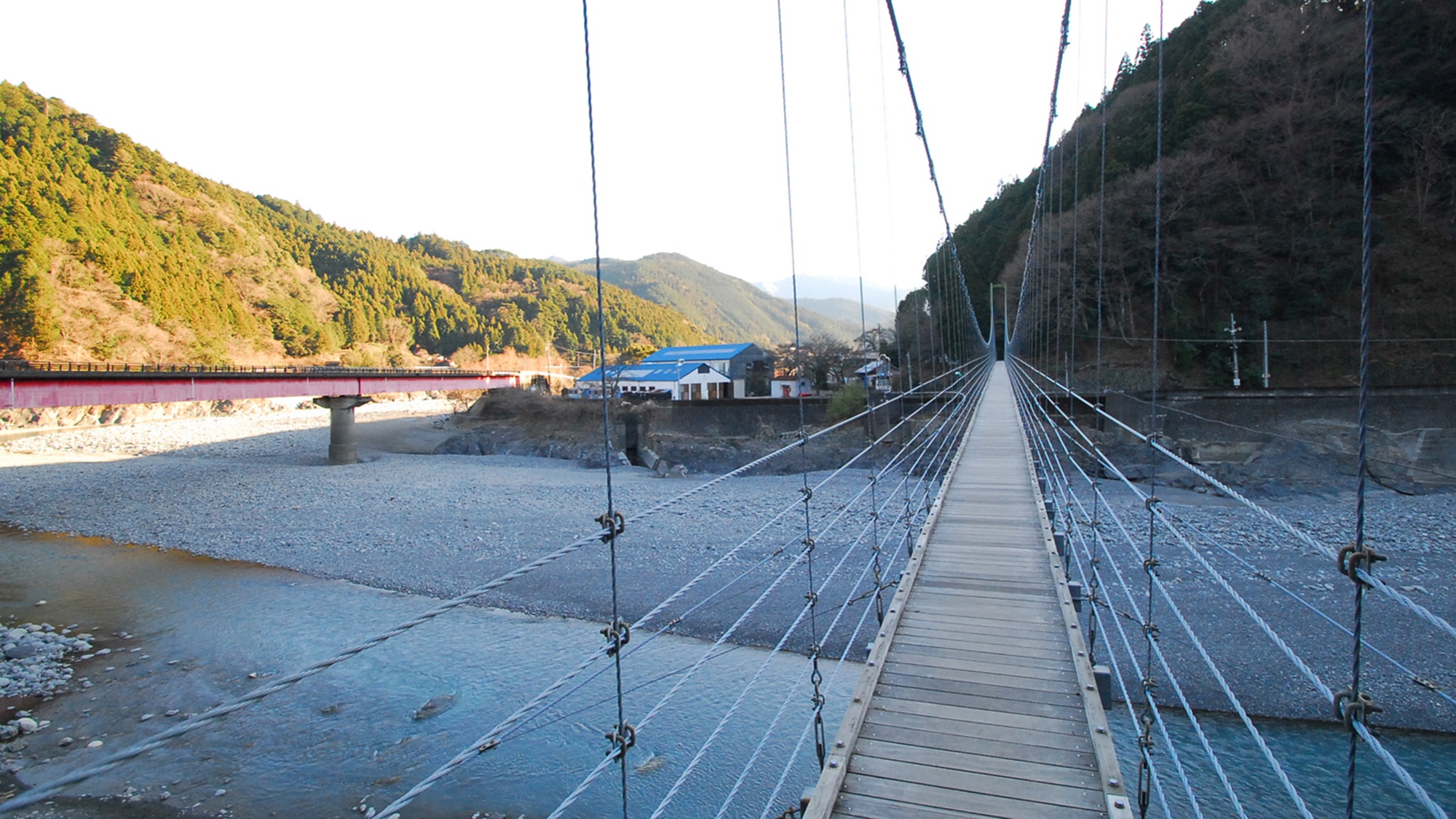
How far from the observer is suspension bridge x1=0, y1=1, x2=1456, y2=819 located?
4.61 feet

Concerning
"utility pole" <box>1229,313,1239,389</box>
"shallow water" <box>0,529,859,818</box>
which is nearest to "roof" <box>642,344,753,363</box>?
"utility pole" <box>1229,313,1239,389</box>

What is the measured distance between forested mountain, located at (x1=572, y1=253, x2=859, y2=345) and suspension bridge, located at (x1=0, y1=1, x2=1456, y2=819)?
6232 centimetres

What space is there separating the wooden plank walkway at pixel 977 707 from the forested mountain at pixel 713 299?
214ft

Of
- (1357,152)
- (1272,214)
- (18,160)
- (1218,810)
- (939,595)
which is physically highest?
(18,160)

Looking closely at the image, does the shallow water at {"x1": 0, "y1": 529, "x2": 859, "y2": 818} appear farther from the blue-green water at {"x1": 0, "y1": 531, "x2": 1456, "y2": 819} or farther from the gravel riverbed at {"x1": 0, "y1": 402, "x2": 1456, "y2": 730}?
the gravel riverbed at {"x1": 0, "y1": 402, "x2": 1456, "y2": 730}

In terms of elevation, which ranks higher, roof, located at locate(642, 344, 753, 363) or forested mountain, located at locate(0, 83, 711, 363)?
forested mountain, located at locate(0, 83, 711, 363)

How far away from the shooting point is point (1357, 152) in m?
12.4

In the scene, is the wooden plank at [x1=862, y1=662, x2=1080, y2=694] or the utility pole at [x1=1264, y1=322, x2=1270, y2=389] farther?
the utility pole at [x1=1264, y1=322, x2=1270, y2=389]

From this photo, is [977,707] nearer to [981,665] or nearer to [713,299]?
[981,665]

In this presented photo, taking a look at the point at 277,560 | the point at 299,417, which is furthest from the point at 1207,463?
the point at 299,417

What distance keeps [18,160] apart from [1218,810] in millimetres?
35013

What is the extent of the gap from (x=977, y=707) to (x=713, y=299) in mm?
88643

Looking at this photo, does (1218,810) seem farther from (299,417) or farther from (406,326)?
(406,326)

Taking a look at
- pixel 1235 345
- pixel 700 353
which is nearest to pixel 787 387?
pixel 700 353
